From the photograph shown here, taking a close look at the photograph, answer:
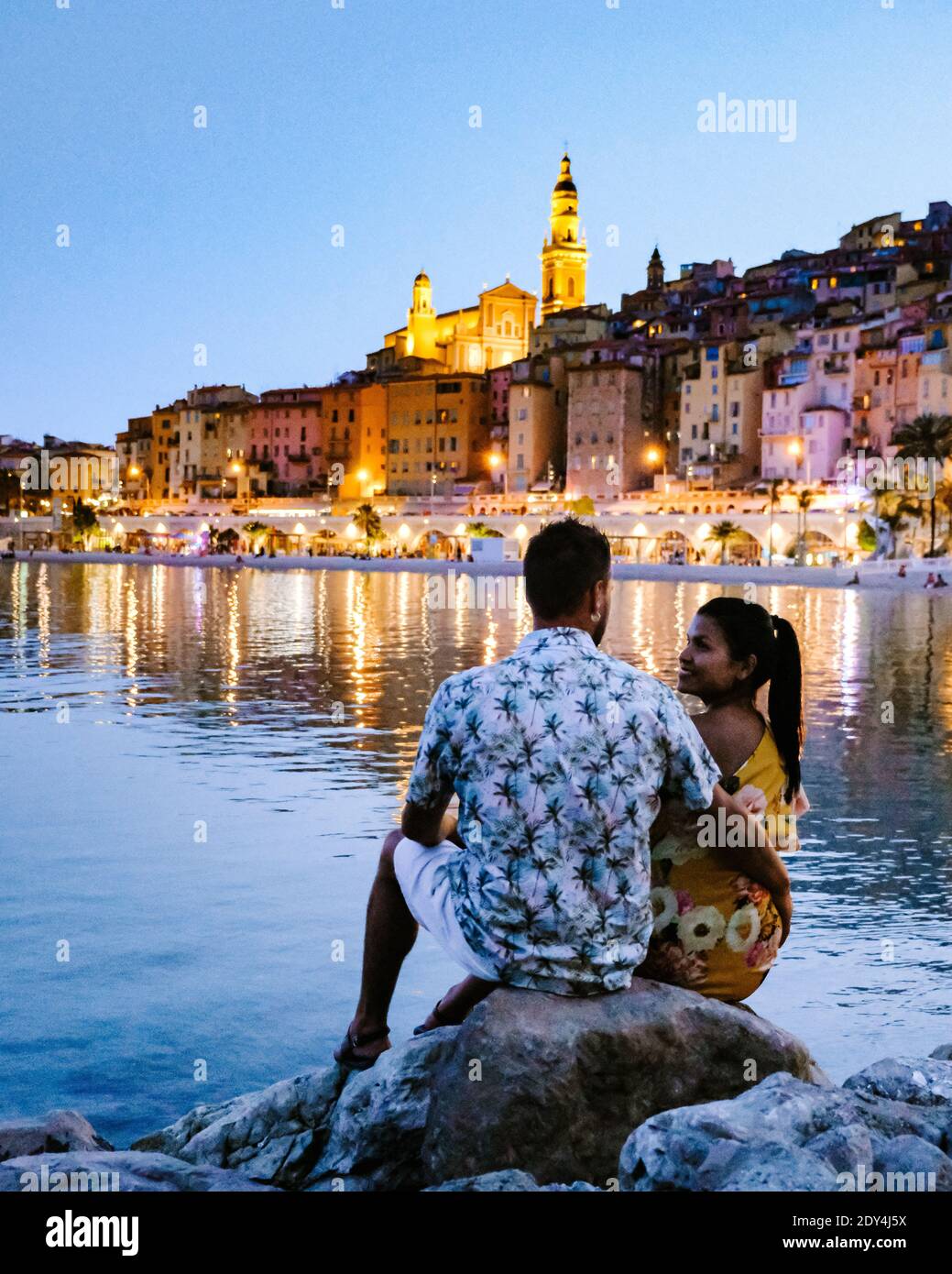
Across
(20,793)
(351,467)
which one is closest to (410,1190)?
(20,793)

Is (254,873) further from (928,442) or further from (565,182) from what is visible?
(565,182)

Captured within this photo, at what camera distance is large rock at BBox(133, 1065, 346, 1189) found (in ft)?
13.5

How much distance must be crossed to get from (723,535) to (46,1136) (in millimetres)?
77484

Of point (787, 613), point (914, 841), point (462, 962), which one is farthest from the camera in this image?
point (787, 613)

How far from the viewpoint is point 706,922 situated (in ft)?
13.9

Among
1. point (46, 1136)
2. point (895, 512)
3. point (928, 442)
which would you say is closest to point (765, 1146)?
point (46, 1136)

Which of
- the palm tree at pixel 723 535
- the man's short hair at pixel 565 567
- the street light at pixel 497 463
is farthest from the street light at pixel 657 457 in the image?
the man's short hair at pixel 565 567

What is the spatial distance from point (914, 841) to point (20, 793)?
609 cm

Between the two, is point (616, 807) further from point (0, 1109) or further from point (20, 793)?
point (20, 793)

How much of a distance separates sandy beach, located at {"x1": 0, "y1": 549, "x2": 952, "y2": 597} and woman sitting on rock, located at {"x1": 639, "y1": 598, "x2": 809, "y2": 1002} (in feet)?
170

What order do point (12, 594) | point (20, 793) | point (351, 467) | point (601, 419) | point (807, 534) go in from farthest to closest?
point (351, 467), point (601, 419), point (807, 534), point (12, 594), point (20, 793)

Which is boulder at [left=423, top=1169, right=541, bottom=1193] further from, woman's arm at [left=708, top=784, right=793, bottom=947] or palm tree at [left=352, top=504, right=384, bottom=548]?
palm tree at [left=352, top=504, right=384, bottom=548]
